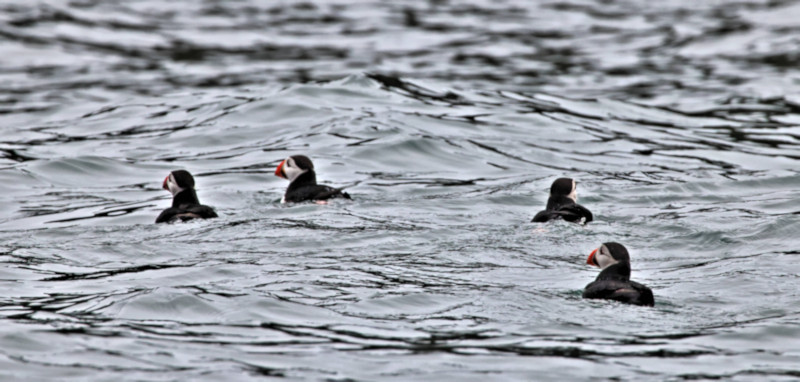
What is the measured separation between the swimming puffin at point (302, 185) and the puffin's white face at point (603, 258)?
3.71 meters

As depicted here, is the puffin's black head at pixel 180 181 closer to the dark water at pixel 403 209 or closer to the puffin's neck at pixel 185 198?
the puffin's neck at pixel 185 198

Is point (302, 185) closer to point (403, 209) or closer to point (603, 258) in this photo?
point (403, 209)

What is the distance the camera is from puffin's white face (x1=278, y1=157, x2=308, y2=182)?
11672 millimetres

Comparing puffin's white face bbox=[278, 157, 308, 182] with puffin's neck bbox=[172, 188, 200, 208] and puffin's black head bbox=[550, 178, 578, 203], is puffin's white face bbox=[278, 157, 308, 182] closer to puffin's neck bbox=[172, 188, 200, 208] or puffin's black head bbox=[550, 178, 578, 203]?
puffin's neck bbox=[172, 188, 200, 208]

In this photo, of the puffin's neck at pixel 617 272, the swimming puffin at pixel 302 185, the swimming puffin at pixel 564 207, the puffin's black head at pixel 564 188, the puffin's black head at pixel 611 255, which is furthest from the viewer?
the swimming puffin at pixel 302 185

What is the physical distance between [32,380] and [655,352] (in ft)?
11.9

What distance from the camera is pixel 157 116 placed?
17.1m

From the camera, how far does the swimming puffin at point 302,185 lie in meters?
11.3

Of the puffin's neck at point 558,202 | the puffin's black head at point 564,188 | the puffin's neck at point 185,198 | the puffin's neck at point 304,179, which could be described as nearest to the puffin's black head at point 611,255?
the puffin's neck at point 558,202

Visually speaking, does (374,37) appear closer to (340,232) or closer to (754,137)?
(754,137)

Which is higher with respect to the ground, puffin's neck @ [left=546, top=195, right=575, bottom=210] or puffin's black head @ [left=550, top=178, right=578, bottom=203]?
puffin's black head @ [left=550, top=178, right=578, bottom=203]

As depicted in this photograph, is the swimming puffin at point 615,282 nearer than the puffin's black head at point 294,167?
Yes

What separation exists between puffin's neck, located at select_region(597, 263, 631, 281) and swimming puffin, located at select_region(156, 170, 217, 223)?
4.19 metres

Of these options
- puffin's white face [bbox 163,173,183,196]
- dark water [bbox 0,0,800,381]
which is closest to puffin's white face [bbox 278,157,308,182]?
dark water [bbox 0,0,800,381]
